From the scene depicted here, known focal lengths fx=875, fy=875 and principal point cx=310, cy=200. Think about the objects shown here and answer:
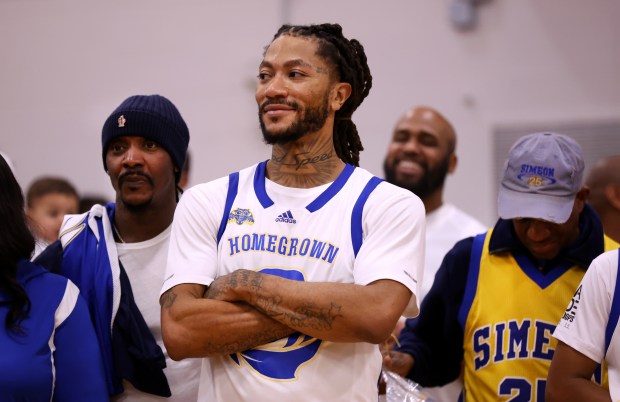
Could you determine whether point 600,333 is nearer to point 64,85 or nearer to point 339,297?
point 339,297

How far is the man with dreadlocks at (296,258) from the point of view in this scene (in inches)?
90.9

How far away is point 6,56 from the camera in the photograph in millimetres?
6977

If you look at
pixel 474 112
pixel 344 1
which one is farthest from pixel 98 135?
pixel 474 112

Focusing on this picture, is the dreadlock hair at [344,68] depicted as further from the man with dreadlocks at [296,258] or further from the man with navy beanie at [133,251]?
the man with navy beanie at [133,251]

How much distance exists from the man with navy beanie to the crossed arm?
0.40 metres

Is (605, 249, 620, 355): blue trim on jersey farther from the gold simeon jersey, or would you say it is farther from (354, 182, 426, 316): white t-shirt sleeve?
(354, 182, 426, 316): white t-shirt sleeve

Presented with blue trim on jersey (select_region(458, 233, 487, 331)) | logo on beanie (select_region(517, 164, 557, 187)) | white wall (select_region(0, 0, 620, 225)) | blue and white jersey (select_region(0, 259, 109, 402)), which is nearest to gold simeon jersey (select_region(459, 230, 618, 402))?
blue trim on jersey (select_region(458, 233, 487, 331))

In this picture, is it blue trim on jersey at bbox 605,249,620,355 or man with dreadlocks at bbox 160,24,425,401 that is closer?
man with dreadlocks at bbox 160,24,425,401

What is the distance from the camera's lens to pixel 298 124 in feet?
8.46

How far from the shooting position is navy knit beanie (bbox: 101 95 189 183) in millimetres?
2990

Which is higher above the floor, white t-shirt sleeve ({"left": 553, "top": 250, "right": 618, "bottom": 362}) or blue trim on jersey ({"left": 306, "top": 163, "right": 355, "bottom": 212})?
blue trim on jersey ({"left": 306, "top": 163, "right": 355, "bottom": 212})

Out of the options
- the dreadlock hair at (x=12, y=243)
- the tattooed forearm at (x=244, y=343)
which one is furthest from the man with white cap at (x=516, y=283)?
the dreadlock hair at (x=12, y=243)

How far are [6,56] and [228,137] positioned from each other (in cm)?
196

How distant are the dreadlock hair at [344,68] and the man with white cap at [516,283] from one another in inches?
22.9
